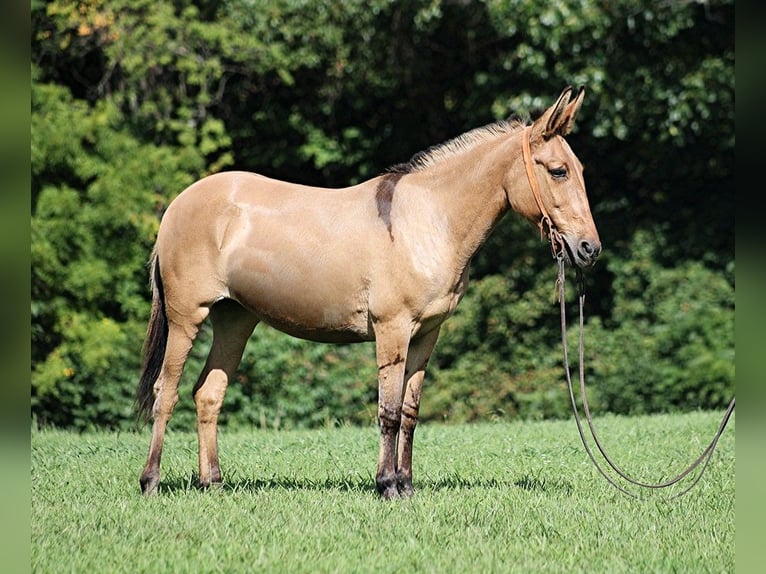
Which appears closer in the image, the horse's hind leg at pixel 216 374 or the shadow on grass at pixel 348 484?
the shadow on grass at pixel 348 484

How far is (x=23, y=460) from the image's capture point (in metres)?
3.19

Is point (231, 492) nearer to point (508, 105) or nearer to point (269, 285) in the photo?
point (269, 285)

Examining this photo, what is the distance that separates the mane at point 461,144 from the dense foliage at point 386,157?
6989 millimetres

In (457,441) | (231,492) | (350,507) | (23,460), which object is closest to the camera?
(23,460)

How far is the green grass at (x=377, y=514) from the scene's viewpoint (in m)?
4.84

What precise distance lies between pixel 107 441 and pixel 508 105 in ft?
26.8

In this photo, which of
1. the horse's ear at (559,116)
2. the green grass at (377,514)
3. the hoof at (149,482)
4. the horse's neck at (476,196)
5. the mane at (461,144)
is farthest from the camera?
the mane at (461,144)

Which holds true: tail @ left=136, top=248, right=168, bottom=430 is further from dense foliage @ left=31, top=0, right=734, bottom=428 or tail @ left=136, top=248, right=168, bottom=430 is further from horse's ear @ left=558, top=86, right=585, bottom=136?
dense foliage @ left=31, top=0, right=734, bottom=428

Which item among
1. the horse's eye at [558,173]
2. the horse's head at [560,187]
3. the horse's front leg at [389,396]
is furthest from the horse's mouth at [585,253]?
the horse's front leg at [389,396]

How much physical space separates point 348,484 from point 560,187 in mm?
2489

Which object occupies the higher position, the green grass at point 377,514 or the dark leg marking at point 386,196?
the dark leg marking at point 386,196

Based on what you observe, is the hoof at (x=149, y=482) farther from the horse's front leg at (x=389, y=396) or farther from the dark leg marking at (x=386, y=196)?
the dark leg marking at (x=386, y=196)

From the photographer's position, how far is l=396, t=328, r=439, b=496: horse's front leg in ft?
21.9

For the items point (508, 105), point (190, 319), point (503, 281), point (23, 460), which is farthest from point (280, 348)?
point (23, 460)
